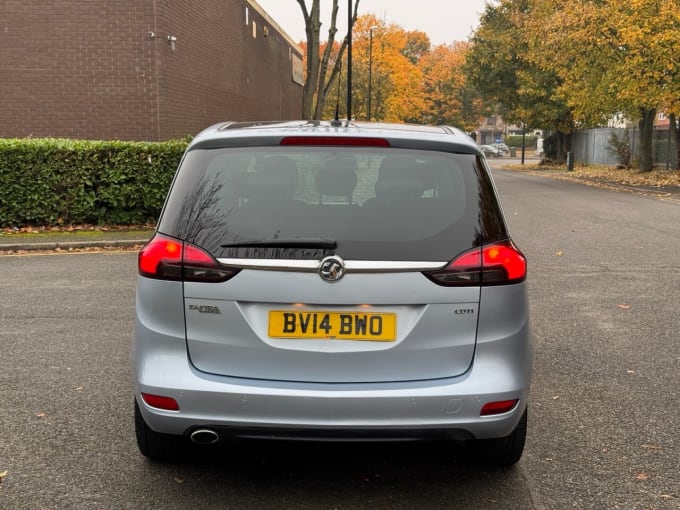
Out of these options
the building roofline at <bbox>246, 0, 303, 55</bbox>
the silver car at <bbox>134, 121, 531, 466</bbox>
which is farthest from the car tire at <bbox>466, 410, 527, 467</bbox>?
the building roofline at <bbox>246, 0, 303, 55</bbox>

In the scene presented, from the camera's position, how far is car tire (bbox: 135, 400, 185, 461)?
3506 millimetres

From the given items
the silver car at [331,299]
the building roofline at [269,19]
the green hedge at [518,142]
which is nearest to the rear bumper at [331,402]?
Result: the silver car at [331,299]

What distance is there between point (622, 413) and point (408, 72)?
61.2 metres

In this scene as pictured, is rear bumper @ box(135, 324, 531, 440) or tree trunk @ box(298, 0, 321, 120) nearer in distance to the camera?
rear bumper @ box(135, 324, 531, 440)

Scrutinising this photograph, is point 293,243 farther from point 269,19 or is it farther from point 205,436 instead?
point 269,19

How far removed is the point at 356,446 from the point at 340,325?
124cm

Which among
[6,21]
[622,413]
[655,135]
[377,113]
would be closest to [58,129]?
[6,21]

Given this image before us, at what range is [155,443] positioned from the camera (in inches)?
140

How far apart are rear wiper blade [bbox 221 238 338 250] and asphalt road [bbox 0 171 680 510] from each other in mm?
1173

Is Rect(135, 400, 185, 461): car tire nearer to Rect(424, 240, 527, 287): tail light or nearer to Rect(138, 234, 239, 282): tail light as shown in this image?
Rect(138, 234, 239, 282): tail light

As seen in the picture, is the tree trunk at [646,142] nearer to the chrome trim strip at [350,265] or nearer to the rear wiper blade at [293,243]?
the chrome trim strip at [350,265]

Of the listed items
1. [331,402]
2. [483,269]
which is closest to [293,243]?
[331,402]

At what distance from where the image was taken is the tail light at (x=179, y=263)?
2.98m

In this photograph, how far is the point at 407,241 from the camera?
2.99m
